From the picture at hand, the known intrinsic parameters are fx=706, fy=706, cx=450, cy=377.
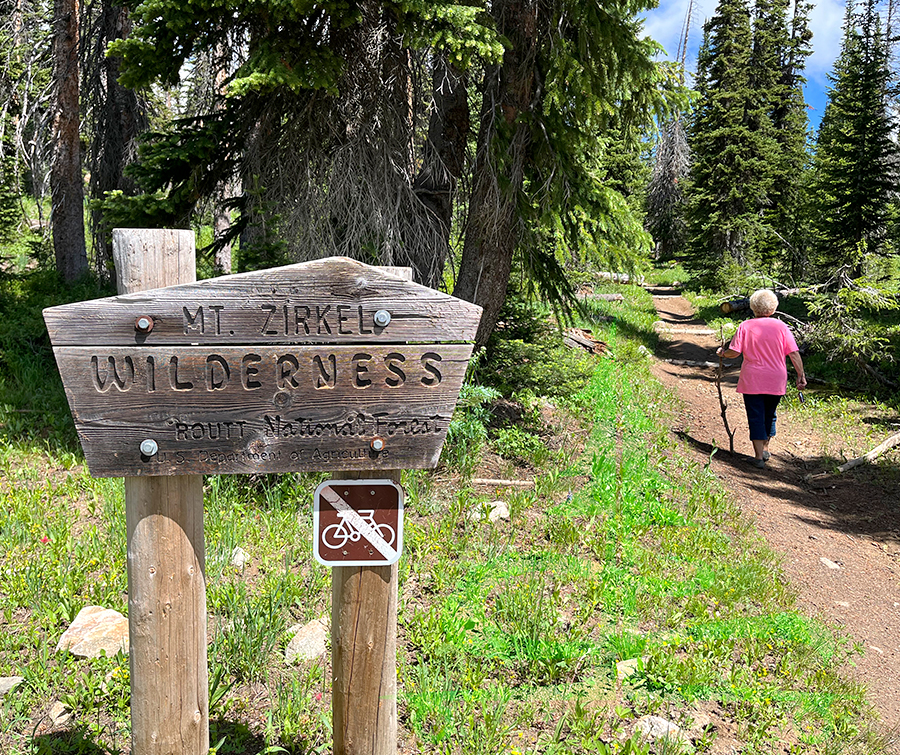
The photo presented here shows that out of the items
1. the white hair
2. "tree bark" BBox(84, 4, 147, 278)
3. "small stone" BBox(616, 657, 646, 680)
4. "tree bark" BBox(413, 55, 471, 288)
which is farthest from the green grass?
"tree bark" BBox(84, 4, 147, 278)

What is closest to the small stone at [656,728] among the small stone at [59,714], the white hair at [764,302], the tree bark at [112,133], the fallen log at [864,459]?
the small stone at [59,714]

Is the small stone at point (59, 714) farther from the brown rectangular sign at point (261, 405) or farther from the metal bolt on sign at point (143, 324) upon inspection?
the metal bolt on sign at point (143, 324)

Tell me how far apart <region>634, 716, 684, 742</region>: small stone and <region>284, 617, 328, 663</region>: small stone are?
1.74 m

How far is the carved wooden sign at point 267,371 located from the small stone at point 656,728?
198cm

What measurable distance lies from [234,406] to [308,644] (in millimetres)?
2053

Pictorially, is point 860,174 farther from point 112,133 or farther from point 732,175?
point 112,133

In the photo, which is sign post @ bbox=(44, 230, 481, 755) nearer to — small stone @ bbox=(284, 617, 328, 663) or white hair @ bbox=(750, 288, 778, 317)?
small stone @ bbox=(284, 617, 328, 663)

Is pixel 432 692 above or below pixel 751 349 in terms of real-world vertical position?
below

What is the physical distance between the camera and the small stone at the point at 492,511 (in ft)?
18.6

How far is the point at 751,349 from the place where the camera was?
8398 millimetres

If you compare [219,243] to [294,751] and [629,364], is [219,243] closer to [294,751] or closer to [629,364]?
[294,751]

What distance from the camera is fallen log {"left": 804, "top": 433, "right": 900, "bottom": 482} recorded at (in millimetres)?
8328

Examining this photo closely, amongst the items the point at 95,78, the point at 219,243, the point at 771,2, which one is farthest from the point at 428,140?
the point at 771,2

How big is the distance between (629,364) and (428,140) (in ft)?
21.6
